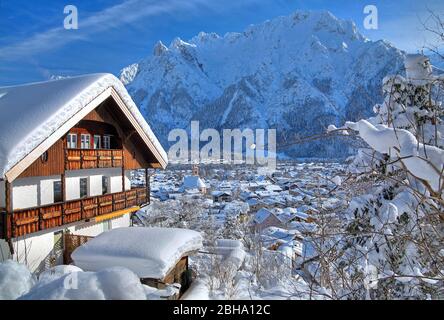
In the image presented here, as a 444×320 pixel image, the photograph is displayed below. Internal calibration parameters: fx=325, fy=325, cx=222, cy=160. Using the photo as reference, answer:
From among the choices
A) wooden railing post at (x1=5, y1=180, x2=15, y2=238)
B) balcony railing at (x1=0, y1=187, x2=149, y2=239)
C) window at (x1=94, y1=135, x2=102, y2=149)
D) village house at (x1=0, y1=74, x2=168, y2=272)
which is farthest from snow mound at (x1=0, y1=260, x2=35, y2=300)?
window at (x1=94, y1=135, x2=102, y2=149)

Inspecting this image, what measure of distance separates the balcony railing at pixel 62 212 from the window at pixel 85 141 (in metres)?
1.81

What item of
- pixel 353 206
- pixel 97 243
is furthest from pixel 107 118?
pixel 353 206

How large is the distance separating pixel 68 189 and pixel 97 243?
14.3 feet

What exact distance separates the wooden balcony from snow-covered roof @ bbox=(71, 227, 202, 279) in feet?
11.0

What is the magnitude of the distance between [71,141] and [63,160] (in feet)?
4.51

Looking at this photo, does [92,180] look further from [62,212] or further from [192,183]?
[192,183]

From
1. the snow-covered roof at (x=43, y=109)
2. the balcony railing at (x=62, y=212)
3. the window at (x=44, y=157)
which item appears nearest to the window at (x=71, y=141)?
the window at (x=44, y=157)

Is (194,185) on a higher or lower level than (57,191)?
lower

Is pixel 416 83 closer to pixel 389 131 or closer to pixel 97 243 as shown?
pixel 389 131

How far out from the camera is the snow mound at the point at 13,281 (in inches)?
112

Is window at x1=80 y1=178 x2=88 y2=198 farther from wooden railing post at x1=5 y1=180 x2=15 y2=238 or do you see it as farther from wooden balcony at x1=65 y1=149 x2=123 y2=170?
wooden railing post at x1=5 y1=180 x2=15 y2=238

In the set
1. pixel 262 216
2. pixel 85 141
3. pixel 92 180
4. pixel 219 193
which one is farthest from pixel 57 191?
pixel 219 193

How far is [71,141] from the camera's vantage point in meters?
10.5

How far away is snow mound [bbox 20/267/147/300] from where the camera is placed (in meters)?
2.15
